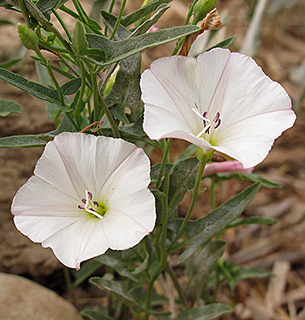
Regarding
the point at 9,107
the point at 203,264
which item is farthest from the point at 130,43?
the point at 203,264

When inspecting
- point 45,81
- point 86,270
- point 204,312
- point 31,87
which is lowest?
point 86,270

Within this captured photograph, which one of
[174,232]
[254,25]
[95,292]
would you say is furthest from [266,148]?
[254,25]

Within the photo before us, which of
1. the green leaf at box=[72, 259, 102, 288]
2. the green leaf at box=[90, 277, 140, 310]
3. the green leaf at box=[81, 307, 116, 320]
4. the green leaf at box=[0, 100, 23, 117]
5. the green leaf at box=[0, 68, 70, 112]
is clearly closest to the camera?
the green leaf at box=[0, 68, 70, 112]

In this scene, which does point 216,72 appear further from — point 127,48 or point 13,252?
point 13,252

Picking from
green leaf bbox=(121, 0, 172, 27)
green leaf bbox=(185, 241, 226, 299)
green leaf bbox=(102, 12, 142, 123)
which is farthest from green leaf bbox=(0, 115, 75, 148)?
green leaf bbox=(185, 241, 226, 299)

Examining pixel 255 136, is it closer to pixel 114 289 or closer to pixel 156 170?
pixel 156 170

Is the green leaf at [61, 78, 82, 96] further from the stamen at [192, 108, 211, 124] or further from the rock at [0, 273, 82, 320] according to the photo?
the rock at [0, 273, 82, 320]
